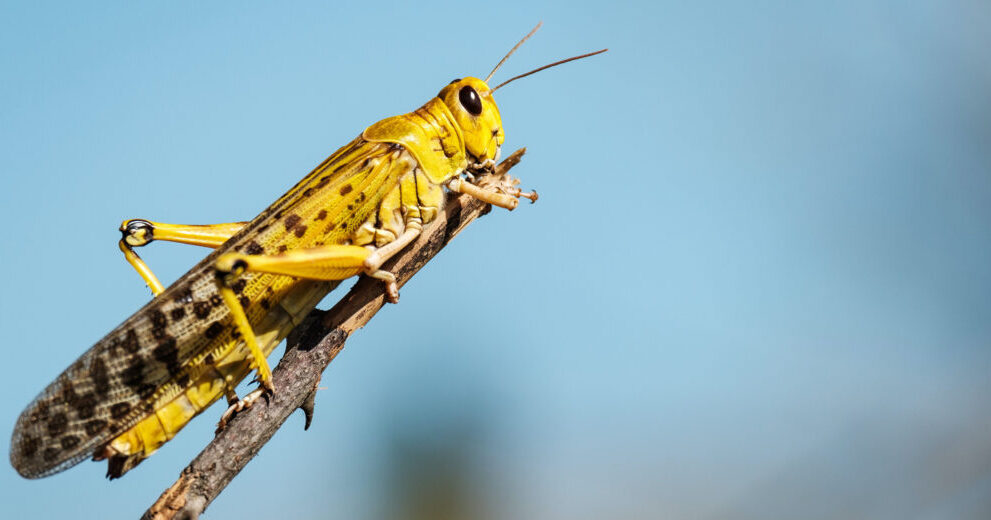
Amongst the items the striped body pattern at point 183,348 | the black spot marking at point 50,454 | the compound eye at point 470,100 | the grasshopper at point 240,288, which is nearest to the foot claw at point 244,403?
the grasshopper at point 240,288

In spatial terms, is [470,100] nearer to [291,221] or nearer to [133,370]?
[291,221]

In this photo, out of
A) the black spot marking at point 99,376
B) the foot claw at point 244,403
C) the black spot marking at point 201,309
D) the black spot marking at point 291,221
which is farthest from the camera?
the black spot marking at point 291,221

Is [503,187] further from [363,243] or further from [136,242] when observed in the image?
[136,242]

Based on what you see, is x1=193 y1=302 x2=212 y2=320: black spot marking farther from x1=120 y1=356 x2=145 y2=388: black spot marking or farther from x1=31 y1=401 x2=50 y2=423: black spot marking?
x1=31 y1=401 x2=50 y2=423: black spot marking

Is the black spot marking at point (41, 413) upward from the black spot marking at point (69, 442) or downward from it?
upward

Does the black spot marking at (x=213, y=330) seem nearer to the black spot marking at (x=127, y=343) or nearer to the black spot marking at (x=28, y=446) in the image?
the black spot marking at (x=127, y=343)

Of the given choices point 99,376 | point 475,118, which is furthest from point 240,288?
point 475,118

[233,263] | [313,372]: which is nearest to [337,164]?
[233,263]
